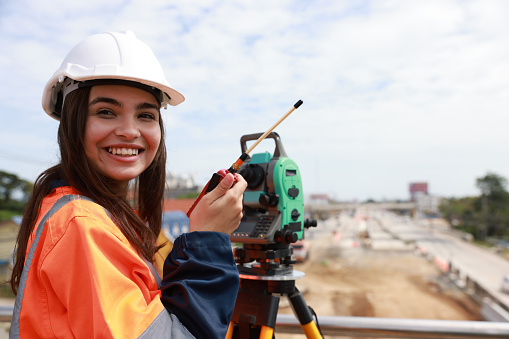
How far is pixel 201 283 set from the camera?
2.59ft

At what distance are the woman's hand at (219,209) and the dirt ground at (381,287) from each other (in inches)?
924

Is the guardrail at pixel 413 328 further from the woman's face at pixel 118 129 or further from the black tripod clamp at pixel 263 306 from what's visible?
the woman's face at pixel 118 129

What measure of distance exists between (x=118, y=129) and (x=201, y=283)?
0.43 metres

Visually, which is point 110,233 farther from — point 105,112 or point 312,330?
point 312,330

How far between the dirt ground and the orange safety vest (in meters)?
23.6

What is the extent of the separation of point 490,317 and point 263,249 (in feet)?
93.3

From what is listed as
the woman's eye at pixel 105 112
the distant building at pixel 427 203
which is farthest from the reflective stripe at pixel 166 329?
the distant building at pixel 427 203

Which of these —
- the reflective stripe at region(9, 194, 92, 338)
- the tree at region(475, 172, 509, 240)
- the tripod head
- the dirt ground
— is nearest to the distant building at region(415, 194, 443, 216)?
the tree at region(475, 172, 509, 240)

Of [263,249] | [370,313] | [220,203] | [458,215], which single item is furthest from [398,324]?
[458,215]

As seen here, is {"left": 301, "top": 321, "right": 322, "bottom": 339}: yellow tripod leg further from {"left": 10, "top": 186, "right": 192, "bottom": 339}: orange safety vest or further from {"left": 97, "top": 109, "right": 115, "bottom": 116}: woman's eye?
{"left": 97, "top": 109, "right": 115, "bottom": 116}: woman's eye

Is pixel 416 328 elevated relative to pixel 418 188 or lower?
lower

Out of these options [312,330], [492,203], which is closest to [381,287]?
[492,203]

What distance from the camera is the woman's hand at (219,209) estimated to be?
892mm

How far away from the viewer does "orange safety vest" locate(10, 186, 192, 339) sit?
68 centimetres
